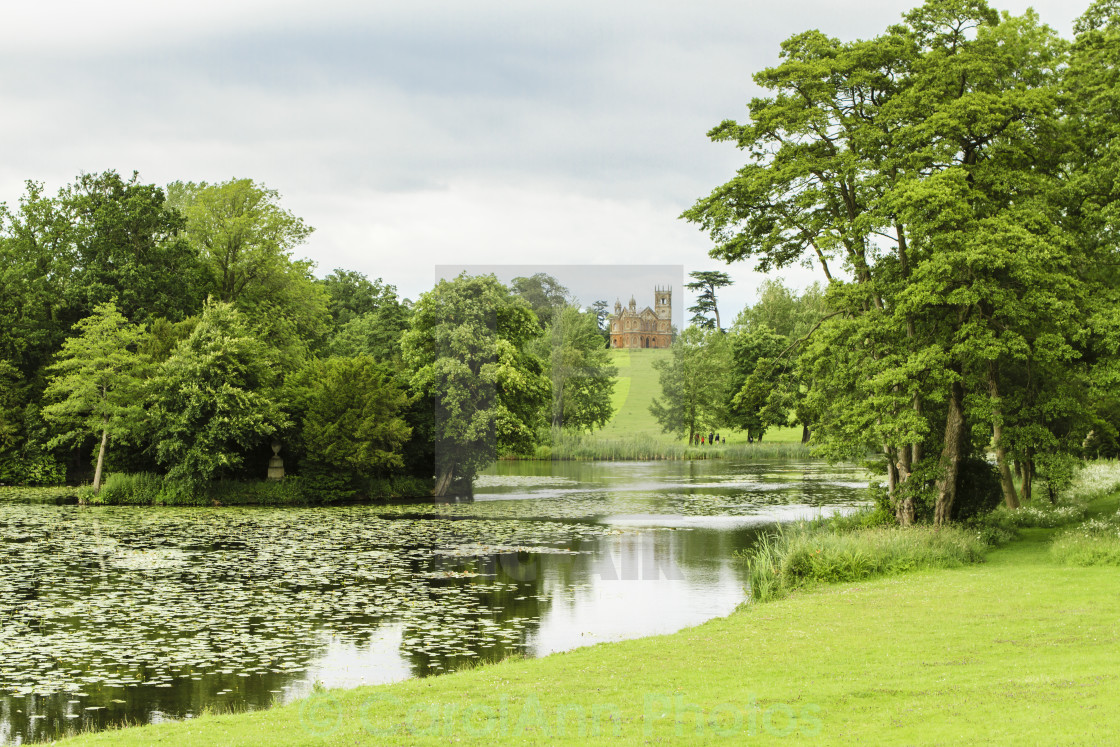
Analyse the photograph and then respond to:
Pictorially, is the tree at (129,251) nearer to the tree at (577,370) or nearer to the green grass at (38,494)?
the green grass at (38,494)

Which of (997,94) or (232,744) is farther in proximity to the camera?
(997,94)

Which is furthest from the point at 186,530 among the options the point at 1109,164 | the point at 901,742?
the point at 1109,164

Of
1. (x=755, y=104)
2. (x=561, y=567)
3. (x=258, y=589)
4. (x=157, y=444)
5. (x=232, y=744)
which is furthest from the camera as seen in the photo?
(x=157, y=444)

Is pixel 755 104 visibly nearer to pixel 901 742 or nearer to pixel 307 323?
pixel 901 742

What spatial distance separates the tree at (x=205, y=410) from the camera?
32.6 meters

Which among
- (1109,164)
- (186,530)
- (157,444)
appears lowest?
(186,530)

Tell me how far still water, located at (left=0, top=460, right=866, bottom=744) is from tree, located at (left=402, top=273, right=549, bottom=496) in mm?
4339

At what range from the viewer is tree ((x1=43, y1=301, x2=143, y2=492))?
3503 cm

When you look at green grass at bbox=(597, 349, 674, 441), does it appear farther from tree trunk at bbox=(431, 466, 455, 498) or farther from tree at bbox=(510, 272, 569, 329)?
tree trunk at bbox=(431, 466, 455, 498)

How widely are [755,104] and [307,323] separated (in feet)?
114

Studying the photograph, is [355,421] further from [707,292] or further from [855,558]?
[707,292]

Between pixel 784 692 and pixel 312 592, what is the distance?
10963 mm

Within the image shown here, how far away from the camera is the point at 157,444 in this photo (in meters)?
33.3

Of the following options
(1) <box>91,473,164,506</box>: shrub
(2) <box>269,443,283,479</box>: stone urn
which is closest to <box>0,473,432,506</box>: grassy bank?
(1) <box>91,473,164,506</box>: shrub
